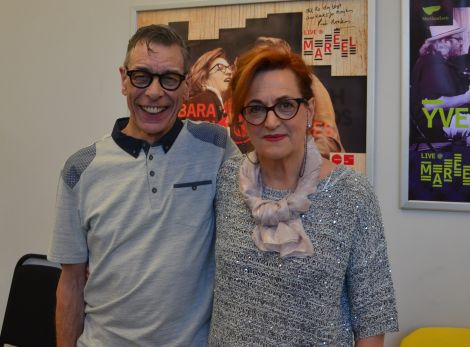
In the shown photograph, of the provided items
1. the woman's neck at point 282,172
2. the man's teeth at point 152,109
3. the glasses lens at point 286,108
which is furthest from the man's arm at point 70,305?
the glasses lens at point 286,108

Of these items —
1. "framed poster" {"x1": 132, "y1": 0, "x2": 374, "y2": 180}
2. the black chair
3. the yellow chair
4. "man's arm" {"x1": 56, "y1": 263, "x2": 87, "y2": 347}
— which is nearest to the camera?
"man's arm" {"x1": 56, "y1": 263, "x2": 87, "y2": 347}

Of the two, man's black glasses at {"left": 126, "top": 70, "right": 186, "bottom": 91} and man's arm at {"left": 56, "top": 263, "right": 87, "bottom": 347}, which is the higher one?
man's black glasses at {"left": 126, "top": 70, "right": 186, "bottom": 91}

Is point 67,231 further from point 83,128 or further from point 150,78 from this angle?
point 83,128

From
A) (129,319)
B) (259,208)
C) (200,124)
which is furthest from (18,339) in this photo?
(259,208)

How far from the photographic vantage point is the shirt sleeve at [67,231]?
47.8 inches

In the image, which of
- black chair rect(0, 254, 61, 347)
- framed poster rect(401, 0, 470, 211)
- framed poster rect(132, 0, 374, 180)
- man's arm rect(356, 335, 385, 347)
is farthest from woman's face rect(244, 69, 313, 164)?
black chair rect(0, 254, 61, 347)

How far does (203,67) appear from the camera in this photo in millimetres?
1858

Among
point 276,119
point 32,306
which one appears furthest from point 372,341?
point 32,306

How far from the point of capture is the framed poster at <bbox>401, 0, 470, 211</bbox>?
5.14ft

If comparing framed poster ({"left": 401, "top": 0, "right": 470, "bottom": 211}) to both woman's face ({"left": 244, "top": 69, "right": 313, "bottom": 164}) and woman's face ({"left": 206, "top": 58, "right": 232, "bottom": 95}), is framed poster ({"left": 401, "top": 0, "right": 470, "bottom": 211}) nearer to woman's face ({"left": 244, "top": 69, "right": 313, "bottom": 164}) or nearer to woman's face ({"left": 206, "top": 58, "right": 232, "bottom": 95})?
woman's face ({"left": 206, "top": 58, "right": 232, "bottom": 95})

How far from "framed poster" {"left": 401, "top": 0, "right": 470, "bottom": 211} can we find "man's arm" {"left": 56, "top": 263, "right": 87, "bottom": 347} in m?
1.06

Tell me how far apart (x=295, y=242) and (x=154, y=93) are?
0.46 meters

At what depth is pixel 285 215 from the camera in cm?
101

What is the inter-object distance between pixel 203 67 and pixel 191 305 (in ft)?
3.28
